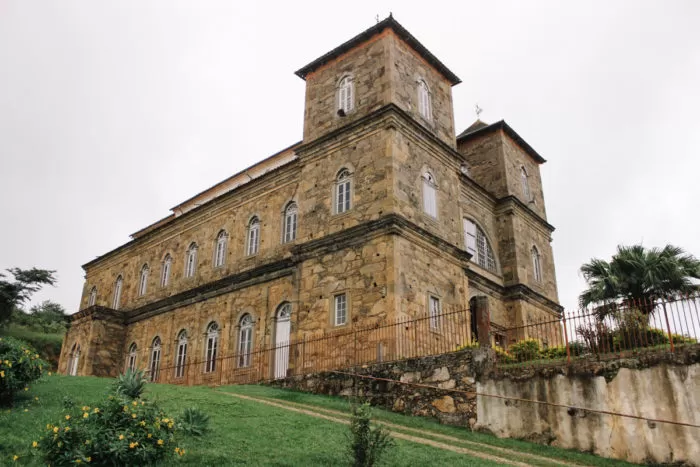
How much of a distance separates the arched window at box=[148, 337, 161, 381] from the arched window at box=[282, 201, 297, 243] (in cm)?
865

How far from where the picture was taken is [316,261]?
20.8 meters

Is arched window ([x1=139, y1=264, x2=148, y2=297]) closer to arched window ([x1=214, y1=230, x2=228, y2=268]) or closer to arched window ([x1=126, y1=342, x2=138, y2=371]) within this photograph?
arched window ([x1=126, y1=342, x2=138, y2=371])

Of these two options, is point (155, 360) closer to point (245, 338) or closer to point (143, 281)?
point (143, 281)

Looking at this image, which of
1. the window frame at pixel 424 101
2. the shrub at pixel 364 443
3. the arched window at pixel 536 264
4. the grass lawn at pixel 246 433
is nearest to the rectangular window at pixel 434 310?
the grass lawn at pixel 246 433

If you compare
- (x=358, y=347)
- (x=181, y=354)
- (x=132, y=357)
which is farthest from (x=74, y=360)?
(x=358, y=347)

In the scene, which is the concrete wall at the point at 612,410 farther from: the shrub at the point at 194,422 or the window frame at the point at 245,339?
the window frame at the point at 245,339

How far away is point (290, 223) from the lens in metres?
24.6

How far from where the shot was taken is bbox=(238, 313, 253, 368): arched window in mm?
23641


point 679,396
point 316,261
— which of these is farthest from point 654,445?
point 316,261

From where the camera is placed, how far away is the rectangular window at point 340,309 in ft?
63.4

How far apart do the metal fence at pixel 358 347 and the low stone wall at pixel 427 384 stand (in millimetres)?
A: 701

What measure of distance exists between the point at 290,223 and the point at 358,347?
303 inches

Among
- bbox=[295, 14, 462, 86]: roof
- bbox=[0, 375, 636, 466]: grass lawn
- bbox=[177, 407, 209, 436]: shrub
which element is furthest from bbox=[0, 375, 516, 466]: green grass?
bbox=[295, 14, 462, 86]: roof

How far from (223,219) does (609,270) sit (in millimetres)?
15670
